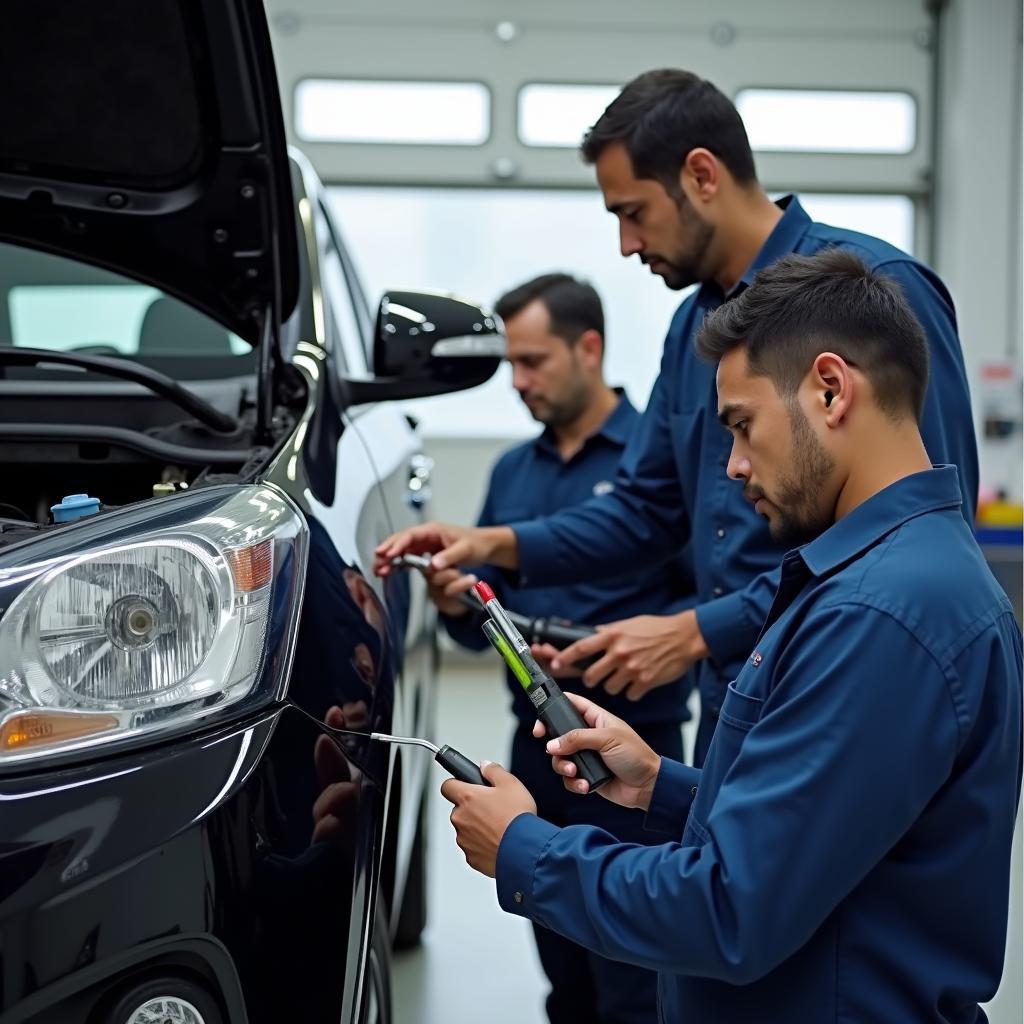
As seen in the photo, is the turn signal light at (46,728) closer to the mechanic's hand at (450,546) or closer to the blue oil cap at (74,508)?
the blue oil cap at (74,508)

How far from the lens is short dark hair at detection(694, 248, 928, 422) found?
1193mm

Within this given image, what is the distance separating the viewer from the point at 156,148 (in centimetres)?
209

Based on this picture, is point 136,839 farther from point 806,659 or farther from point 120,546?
point 806,659

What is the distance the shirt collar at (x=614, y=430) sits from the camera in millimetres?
2945

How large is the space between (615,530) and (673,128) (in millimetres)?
734

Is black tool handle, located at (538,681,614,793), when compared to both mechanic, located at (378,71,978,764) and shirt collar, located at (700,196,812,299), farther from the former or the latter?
shirt collar, located at (700,196,812,299)

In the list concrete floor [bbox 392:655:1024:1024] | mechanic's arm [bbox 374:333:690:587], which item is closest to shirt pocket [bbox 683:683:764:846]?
concrete floor [bbox 392:655:1024:1024]

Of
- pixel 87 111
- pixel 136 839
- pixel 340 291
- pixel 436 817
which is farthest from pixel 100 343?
pixel 436 817

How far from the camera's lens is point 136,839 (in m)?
1.16

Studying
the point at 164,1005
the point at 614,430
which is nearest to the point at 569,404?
the point at 614,430

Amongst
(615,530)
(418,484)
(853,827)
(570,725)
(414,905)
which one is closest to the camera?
(853,827)

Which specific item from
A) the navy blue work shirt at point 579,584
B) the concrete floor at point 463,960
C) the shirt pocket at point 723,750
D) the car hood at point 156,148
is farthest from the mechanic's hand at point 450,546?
the concrete floor at point 463,960

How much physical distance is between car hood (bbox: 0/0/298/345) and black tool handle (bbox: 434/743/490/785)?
878 mm

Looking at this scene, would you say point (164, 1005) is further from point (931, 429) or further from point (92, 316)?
point (92, 316)
